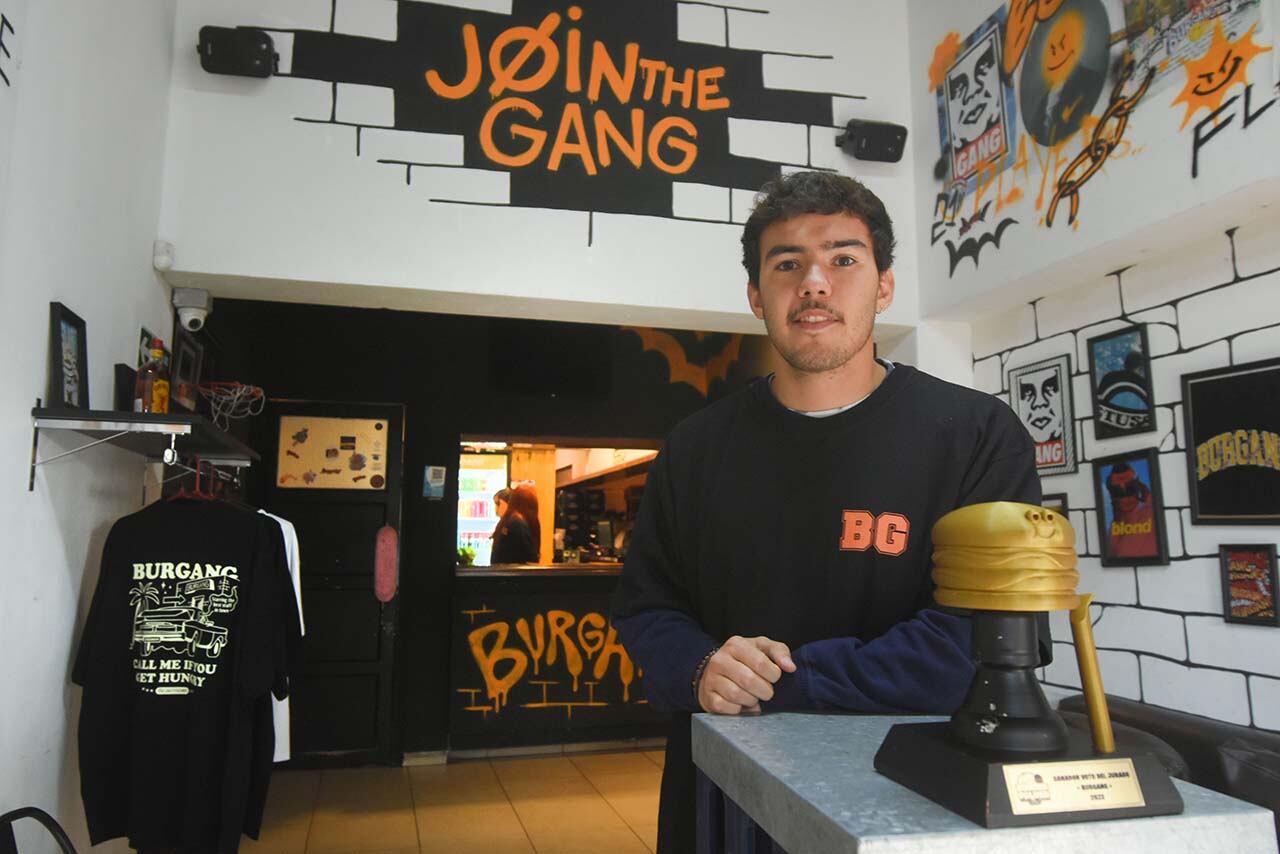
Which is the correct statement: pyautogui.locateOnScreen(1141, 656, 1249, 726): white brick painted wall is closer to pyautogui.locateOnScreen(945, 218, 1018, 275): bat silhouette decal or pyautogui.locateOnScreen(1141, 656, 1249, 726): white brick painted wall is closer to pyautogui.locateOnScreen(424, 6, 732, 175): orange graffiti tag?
pyautogui.locateOnScreen(945, 218, 1018, 275): bat silhouette decal

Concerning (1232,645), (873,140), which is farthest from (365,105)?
(1232,645)

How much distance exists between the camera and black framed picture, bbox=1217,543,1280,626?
85.9 inches

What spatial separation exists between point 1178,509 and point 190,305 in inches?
128

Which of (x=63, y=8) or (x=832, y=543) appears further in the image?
(x=63, y=8)

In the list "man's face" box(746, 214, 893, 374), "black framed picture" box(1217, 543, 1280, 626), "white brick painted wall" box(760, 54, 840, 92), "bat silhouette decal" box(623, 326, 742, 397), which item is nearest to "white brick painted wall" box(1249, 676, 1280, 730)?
"black framed picture" box(1217, 543, 1280, 626)

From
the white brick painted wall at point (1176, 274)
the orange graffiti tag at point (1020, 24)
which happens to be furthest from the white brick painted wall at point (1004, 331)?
the orange graffiti tag at point (1020, 24)

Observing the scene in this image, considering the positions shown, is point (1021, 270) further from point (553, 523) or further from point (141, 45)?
point (553, 523)

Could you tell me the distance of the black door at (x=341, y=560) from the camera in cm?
505

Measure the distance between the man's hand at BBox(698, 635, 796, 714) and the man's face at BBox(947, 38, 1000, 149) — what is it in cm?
269

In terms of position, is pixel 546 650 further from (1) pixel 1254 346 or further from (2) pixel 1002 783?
(2) pixel 1002 783

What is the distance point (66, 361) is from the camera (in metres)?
2.15

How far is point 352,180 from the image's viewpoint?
3.05m

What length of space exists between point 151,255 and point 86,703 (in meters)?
1.40

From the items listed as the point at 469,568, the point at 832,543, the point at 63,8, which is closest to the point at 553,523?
the point at 469,568
